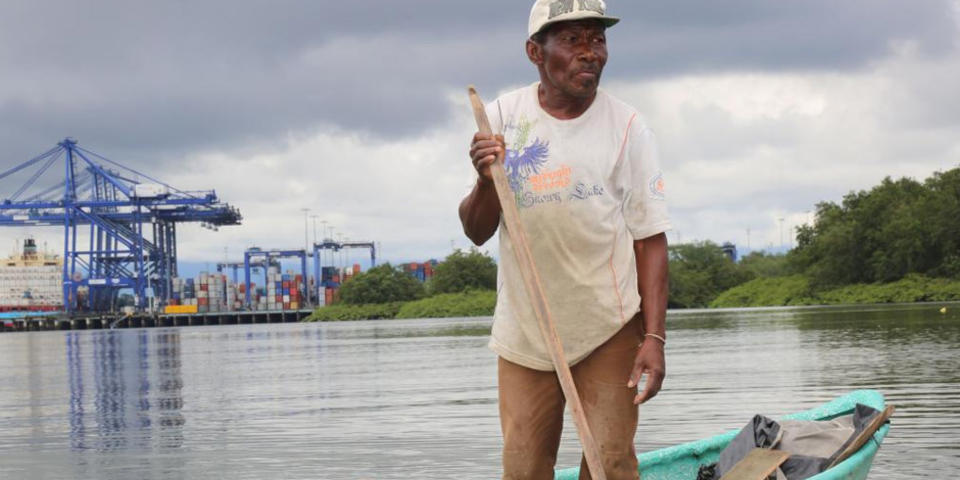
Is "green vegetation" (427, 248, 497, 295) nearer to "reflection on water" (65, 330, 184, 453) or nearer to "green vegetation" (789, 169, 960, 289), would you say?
"green vegetation" (789, 169, 960, 289)

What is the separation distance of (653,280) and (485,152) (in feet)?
2.95

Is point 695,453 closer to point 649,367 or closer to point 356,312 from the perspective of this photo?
point 649,367

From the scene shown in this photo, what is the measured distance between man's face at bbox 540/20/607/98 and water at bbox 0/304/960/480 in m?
6.98

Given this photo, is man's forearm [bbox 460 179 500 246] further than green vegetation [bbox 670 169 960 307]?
No

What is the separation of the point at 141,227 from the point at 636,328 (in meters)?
139

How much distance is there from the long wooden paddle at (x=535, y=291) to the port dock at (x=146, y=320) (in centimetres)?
15499

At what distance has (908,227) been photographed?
95.4 metres

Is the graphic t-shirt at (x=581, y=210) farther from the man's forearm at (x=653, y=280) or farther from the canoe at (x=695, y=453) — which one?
the canoe at (x=695, y=453)

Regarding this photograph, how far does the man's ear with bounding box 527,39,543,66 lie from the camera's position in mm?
4715

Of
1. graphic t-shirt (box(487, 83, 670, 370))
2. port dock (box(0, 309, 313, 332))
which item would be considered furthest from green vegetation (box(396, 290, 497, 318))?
graphic t-shirt (box(487, 83, 670, 370))

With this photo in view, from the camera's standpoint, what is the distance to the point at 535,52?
187 inches

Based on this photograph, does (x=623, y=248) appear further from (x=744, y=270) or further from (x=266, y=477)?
(x=744, y=270)

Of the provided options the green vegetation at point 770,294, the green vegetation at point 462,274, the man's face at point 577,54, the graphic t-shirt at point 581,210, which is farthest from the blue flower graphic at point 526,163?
the green vegetation at point 462,274

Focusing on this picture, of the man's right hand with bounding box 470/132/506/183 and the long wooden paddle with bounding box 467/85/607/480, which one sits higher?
the man's right hand with bounding box 470/132/506/183
